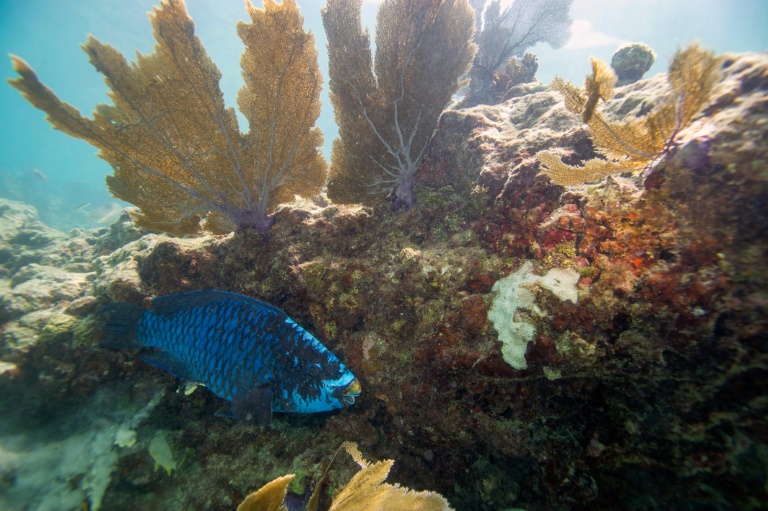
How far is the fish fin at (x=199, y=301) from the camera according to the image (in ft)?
7.98

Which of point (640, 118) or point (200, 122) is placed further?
point (200, 122)

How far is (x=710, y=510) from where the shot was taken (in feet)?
5.57

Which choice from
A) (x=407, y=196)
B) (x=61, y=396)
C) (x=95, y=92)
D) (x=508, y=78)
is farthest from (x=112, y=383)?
(x=95, y=92)

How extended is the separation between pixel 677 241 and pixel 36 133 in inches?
7176

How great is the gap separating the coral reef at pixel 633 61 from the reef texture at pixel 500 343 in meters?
5.58

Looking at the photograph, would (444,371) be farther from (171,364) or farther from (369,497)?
(171,364)

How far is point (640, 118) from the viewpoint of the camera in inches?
88.7

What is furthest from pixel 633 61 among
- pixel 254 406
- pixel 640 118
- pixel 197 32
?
pixel 197 32

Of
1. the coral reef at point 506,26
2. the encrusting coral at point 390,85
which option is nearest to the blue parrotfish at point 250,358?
the encrusting coral at point 390,85

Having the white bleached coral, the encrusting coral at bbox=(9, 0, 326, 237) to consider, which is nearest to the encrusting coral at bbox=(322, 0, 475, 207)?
the encrusting coral at bbox=(9, 0, 326, 237)

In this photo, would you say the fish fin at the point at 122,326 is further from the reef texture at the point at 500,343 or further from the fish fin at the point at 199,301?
the reef texture at the point at 500,343

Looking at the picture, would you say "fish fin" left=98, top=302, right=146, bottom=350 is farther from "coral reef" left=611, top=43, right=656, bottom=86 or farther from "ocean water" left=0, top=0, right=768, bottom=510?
"coral reef" left=611, top=43, right=656, bottom=86

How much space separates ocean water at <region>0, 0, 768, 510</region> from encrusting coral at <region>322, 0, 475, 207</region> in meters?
0.41

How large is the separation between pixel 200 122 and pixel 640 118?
13.3 feet
